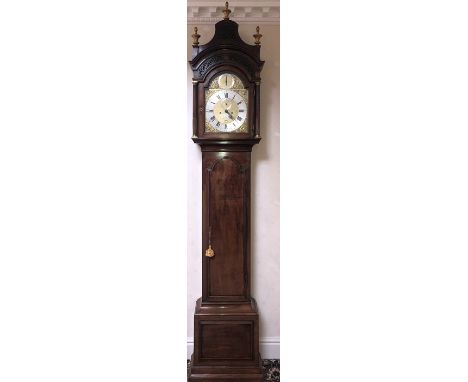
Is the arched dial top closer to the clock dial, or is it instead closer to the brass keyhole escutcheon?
the clock dial

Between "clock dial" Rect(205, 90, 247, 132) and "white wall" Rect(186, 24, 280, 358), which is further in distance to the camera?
"white wall" Rect(186, 24, 280, 358)

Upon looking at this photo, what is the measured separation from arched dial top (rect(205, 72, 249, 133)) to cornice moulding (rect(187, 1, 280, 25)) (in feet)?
1.43

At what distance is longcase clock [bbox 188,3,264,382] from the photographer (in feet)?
6.76

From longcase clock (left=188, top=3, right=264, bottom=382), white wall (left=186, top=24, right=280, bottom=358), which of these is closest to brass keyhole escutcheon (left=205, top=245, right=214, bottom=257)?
longcase clock (left=188, top=3, right=264, bottom=382)

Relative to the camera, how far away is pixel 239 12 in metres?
2.24

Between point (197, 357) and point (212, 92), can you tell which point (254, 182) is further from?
point (197, 357)

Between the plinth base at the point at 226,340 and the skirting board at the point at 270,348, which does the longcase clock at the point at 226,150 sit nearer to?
the plinth base at the point at 226,340

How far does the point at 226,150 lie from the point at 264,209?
1.56 feet

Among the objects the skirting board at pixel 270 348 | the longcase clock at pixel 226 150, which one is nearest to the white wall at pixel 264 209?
the skirting board at pixel 270 348

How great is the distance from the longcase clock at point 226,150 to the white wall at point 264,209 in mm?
213
